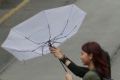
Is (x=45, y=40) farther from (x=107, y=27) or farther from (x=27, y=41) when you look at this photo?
(x=107, y=27)

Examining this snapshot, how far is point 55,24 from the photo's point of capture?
5383 millimetres

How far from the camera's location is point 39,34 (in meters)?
5.29

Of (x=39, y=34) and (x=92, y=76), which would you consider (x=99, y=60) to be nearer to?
(x=92, y=76)

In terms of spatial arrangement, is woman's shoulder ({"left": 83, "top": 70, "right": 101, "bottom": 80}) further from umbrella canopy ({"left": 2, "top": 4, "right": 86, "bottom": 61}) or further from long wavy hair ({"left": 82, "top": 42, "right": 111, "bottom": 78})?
umbrella canopy ({"left": 2, "top": 4, "right": 86, "bottom": 61})

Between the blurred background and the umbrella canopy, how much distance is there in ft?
13.4

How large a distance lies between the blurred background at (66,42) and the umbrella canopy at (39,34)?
4.08m

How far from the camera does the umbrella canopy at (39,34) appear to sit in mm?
5262

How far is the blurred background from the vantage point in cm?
996

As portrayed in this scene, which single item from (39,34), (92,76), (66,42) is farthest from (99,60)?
(66,42)

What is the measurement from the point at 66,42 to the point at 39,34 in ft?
20.7

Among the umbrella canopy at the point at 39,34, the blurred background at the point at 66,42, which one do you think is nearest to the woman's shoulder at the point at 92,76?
the umbrella canopy at the point at 39,34

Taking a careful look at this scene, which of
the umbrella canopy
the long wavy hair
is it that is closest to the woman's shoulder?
the long wavy hair

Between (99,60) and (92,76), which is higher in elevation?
(99,60)

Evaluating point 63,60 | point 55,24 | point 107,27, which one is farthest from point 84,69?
point 107,27
